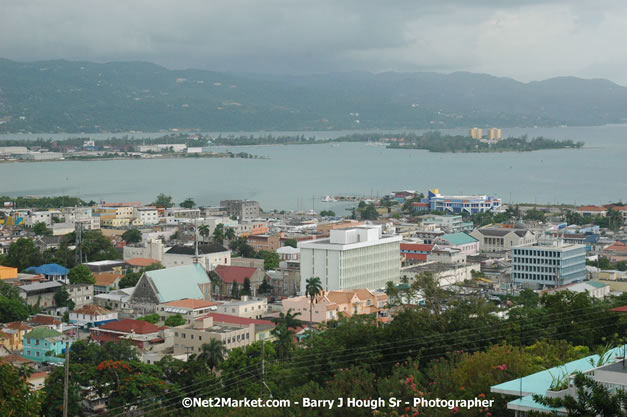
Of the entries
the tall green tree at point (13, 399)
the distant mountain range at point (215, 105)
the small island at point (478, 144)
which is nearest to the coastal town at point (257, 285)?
the tall green tree at point (13, 399)

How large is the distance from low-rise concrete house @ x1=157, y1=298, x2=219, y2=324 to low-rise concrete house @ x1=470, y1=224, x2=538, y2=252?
1292cm

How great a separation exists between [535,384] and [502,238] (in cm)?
2109

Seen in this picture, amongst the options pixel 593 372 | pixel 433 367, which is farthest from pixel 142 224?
pixel 593 372

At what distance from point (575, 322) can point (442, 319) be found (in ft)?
6.18

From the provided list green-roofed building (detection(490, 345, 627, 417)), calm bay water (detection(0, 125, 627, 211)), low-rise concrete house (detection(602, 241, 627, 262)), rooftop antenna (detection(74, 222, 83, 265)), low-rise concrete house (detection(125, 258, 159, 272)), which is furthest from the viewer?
calm bay water (detection(0, 125, 627, 211))

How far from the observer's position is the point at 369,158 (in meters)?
85.7

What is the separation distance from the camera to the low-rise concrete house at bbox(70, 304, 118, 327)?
15781 mm

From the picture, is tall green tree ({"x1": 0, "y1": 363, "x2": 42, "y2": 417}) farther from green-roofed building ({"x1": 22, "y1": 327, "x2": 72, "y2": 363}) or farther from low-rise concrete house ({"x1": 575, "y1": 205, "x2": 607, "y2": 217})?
low-rise concrete house ({"x1": 575, "y1": 205, "x2": 607, "y2": 217})

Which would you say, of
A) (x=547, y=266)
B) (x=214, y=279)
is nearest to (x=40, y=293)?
(x=214, y=279)

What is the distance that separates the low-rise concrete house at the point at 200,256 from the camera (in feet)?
68.9

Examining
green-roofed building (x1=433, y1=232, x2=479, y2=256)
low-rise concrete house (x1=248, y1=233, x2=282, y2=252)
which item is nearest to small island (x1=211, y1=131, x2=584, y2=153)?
green-roofed building (x1=433, y1=232, x2=479, y2=256)

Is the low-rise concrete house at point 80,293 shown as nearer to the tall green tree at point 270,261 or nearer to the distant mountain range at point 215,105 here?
the tall green tree at point 270,261

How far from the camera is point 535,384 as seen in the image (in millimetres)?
6055

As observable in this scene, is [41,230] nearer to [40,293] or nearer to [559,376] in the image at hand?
[40,293]
